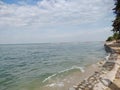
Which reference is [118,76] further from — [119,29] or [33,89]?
[119,29]

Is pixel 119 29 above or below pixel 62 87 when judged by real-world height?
above

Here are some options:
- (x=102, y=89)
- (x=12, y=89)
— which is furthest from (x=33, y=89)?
(x=102, y=89)

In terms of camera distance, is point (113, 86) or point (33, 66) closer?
point (113, 86)

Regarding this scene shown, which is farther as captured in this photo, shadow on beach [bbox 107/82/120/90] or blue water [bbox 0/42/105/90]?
blue water [bbox 0/42/105/90]

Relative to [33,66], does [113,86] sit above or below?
above

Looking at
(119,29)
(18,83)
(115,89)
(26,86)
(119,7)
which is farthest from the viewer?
(119,29)

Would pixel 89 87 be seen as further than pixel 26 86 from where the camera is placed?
No

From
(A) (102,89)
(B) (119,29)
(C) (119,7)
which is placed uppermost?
(C) (119,7)

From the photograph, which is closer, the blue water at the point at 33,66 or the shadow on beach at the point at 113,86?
the shadow on beach at the point at 113,86

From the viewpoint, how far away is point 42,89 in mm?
13672

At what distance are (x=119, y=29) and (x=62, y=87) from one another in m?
34.6

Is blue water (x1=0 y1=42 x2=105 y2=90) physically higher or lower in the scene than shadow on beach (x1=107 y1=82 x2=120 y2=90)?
lower

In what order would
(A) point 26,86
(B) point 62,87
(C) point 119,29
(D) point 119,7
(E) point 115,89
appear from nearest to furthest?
(E) point 115,89, (B) point 62,87, (A) point 26,86, (D) point 119,7, (C) point 119,29

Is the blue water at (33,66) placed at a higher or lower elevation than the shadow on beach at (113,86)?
lower
